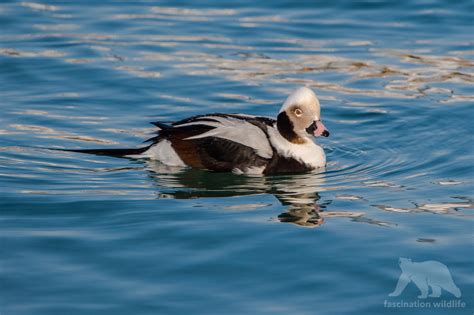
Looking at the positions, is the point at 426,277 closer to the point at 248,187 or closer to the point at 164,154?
the point at 248,187

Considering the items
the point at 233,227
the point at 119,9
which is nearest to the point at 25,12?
the point at 119,9

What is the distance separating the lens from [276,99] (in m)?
14.0

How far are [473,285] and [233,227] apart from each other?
7.00 ft

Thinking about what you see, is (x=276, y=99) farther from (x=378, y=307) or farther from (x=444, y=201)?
(x=378, y=307)

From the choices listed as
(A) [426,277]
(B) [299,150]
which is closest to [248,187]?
(B) [299,150]

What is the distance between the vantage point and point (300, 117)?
36.6 ft

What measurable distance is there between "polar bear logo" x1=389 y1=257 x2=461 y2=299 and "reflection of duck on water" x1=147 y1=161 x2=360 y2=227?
138cm

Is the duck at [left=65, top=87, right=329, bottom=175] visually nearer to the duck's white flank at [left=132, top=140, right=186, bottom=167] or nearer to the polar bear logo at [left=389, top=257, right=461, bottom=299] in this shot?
the duck's white flank at [left=132, top=140, right=186, bottom=167]

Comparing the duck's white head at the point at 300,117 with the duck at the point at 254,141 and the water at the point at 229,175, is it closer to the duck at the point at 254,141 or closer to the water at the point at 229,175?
the duck at the point at 254,141

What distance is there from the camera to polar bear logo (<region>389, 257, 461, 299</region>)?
26.1ft

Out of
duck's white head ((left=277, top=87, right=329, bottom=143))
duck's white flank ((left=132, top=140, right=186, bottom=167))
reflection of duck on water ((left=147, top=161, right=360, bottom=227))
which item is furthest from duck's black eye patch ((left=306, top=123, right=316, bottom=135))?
duck's white flank ((left=132, top=140, right=186, bottom=167))

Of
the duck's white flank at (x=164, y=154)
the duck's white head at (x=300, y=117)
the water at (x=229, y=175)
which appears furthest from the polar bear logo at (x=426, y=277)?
the duck's white flank at (x=164, y=154)

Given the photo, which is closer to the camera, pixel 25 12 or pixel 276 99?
pixel 276 99

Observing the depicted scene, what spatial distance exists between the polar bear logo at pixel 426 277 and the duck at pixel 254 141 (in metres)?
2.78
